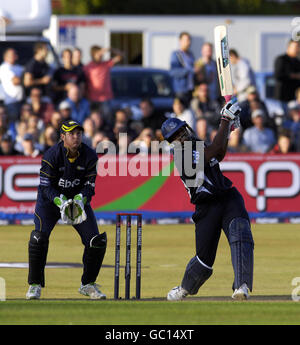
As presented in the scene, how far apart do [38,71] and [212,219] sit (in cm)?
1206

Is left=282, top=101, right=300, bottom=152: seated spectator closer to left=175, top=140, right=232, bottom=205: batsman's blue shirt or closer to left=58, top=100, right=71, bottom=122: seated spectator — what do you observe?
left=58, top=100, right=71, bottom=122: seated spectator

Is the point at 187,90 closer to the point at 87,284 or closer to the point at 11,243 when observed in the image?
the point at 11,243

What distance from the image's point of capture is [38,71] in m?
22.7

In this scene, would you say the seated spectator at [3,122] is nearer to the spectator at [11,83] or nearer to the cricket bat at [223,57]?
the spectator at [11,83]

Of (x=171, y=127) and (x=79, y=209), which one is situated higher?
(x=171, y=127)

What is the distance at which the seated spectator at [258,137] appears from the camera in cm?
2161

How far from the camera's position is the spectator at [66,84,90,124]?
22219 millimetres

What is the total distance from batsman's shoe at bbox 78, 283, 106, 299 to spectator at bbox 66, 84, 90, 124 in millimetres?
10420

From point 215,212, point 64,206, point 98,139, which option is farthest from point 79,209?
point 98,139

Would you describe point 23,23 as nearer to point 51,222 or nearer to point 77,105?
point 77,105

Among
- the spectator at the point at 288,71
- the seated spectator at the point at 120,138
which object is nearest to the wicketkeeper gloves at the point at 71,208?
the seated spectator at the point at 120,138

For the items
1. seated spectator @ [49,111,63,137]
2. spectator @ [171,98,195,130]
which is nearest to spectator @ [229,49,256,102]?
spectator @ [171,98,195,130]

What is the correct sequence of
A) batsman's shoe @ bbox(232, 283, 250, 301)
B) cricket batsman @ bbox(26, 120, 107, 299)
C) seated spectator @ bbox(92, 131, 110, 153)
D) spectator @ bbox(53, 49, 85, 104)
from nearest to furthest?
1. batsman's shoe @ bbox(232, 283, 250, 301)
2. cricket batsman @ bbox(26, 120, 107, 299)
3. seated spectator @ bbox(92, 131, 110, 153)
4. spectator @ bbox(53, 49, 85, 104)
